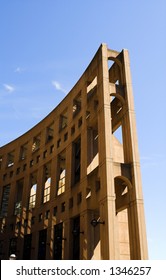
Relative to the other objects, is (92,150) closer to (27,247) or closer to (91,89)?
(91,89)

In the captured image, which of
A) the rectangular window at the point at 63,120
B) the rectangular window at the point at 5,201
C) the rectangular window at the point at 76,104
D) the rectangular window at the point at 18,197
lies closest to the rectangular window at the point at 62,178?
the rectangular window at the point at 63,120

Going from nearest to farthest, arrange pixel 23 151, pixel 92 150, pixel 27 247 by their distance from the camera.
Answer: pixel 92 150 → pixel 27 247 → pixel 23 151

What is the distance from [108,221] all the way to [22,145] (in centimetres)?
2244

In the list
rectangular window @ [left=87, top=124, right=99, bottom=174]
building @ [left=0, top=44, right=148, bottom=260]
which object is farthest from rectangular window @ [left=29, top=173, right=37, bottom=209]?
rectangular window @ [left=87, top=124, right=99, bottom=174]

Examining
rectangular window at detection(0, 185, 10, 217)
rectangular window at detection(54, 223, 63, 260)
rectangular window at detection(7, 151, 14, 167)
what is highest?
rectangular window at detection(7, 151, 14, 167)

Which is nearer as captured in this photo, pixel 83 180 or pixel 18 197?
pixel 83 180

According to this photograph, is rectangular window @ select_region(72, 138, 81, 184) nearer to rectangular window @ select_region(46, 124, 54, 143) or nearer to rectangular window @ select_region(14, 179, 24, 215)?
rectangular window @ select_region(46, 124, 54, 143)

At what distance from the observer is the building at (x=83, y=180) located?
67.9ft

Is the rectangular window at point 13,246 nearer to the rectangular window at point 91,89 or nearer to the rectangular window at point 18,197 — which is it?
the rectangular window at point 18,197

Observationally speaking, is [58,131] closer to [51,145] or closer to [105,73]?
[51,145]

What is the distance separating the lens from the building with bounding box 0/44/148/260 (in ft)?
67.9

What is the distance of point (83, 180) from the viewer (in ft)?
81.9

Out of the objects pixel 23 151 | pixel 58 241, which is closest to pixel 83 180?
pixel 58 241
